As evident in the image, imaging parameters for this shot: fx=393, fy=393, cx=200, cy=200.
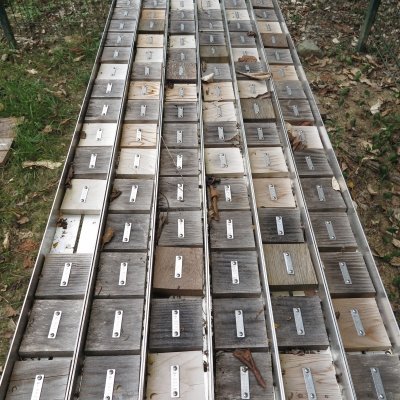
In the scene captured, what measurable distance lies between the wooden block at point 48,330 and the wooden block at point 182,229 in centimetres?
124

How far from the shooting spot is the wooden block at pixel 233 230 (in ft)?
15.7

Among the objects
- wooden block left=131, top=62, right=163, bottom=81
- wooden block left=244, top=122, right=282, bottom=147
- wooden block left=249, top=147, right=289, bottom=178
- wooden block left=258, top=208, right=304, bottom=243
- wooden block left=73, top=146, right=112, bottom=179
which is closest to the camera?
wooden block left=258, top=208, right=304, bottom=243

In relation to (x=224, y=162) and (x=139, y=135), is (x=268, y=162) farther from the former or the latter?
(x=139, y=135)

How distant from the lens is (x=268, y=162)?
5828 millimetres

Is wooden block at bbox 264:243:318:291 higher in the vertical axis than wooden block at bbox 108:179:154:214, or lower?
lower

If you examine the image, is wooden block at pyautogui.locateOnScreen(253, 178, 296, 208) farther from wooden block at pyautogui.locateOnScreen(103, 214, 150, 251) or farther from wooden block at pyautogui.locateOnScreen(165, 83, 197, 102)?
wooden block at pyautogui.locateOnScreen(165, 83, 197, 102)

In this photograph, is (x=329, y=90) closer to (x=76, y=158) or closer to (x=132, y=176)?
(x=132, y=176)

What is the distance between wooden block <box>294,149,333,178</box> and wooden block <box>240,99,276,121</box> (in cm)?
91

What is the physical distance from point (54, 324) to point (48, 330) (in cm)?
8

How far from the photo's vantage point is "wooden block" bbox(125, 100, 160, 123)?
639cm

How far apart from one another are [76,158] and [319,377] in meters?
4.26

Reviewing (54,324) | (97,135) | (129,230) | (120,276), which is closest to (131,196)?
(129,230)

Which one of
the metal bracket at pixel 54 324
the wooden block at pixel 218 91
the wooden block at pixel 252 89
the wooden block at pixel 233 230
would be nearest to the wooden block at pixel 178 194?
the wooden block at pixel 233 230

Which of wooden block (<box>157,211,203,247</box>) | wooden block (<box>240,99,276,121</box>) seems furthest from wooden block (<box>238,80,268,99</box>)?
wooden block (<box>157,211,203,247</box>)
